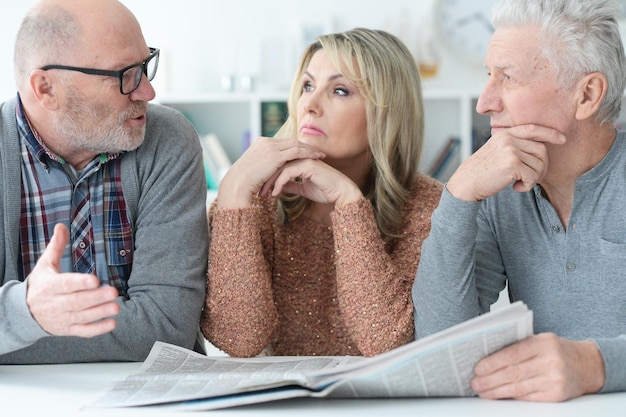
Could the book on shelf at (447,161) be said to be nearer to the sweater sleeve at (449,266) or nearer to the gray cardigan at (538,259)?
the gray cardigan at (538,259)

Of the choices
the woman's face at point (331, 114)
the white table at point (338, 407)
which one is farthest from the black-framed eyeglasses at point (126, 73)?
the white table at point (338, 407)

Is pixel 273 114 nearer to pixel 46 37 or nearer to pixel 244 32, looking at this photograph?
pixel 244 32

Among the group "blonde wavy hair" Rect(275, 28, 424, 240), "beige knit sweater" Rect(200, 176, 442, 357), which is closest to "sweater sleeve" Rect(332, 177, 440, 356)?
"beige knit sweater" Rect(200, 176, 442, 357)

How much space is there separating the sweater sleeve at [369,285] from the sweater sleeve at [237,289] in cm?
17

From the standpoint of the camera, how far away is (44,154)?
5.36ft

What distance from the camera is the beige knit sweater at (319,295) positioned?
163cm

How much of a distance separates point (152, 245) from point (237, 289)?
0.19 m

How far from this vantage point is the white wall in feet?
13.3

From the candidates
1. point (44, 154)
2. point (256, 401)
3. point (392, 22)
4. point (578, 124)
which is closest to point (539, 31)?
point (578, 124)

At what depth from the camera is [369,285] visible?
163 cm

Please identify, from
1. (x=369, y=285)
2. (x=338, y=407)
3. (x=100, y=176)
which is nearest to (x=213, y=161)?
(x=100, y=176)

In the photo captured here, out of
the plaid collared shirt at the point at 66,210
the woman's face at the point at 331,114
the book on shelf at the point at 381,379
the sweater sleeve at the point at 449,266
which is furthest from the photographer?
the woman's face at the point at 331,114

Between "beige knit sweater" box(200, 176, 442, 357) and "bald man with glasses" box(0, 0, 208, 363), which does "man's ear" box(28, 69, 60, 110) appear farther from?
"beige knit sweater" box(200, 176, 442, 357)

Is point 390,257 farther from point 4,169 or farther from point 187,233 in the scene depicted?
point 4,169
